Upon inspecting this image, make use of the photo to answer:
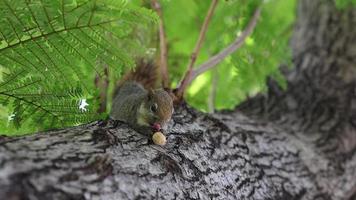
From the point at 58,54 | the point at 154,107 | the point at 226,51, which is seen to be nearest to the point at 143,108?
the point at 154,107

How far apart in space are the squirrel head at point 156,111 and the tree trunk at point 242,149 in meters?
0.09

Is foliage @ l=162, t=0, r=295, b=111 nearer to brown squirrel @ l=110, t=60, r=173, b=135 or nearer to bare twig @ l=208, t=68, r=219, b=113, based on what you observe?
bare twig @ l=208, t=68, r=219, b=113

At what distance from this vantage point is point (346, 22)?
3.27m

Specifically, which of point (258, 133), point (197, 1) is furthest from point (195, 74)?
point (197, 1)

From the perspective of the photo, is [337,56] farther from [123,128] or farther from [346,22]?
[123,128]

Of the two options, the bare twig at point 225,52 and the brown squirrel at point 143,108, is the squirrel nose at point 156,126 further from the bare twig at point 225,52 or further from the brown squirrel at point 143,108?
the bare twig at point 225,52

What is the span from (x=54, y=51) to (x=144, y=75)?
3.43 feet

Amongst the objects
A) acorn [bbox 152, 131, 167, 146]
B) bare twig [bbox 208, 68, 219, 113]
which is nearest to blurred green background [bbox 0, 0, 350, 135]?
acorn [bbox 152, 131, 167, 146]

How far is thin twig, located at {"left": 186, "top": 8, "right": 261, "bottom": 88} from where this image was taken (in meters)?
2.35

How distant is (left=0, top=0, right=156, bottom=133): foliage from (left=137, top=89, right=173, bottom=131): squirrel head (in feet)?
0.77

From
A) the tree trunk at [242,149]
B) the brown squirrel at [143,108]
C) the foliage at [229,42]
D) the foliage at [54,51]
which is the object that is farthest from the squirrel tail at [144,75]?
the foliage at [54,51]

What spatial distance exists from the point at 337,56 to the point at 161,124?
180cm

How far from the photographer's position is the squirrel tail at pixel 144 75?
255 centimetres

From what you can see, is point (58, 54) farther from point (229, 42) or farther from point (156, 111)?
point (229, 42)
